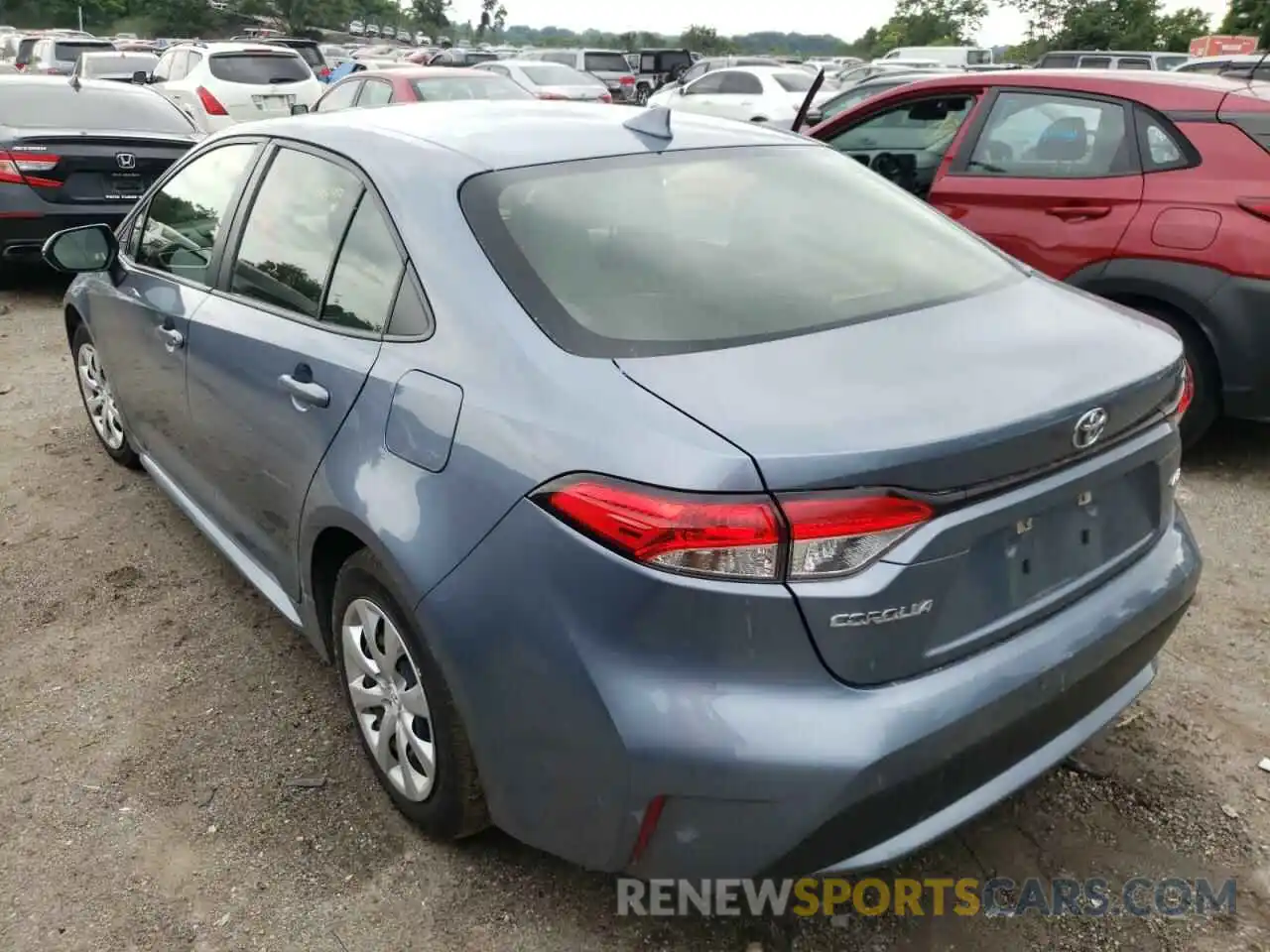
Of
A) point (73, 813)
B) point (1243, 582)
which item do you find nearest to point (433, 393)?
point (73, 813)

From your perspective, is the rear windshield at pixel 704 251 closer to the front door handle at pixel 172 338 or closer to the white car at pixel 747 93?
the front door handle at pixel 172 338

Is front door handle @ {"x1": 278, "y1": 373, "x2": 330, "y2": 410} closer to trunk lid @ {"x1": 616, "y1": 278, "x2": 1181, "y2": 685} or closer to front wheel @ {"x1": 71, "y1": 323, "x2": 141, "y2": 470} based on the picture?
→ trunk lid @ {"x1": 616, "y1": 278, "x2": 1181, "y2": 685}

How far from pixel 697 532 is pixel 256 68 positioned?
586 inches

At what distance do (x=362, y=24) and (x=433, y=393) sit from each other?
90846 mm

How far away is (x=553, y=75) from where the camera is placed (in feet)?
63.6

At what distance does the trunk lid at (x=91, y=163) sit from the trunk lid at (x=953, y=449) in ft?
22.7

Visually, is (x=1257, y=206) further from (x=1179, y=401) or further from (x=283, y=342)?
(x=283, y=342)

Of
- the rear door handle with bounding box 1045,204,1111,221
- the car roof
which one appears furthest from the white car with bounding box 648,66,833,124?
the car roof

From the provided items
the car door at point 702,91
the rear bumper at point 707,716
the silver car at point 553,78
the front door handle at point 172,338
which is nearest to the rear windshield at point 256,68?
the silver car at point 553,78

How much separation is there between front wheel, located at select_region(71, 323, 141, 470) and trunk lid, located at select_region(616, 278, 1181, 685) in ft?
11.1

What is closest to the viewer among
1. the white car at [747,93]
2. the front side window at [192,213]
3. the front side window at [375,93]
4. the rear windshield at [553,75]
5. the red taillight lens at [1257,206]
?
the front side window at [192,213]

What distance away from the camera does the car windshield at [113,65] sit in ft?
61.6

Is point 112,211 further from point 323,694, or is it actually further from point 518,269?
point 518,269

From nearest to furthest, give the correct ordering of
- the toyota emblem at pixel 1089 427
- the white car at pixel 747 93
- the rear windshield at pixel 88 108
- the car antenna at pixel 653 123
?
the toyota emblem at pixel 1089 427, the car antenna at pixel 653 123, the rear windshield at pixel 88 108, the white car at pixel 747 93
